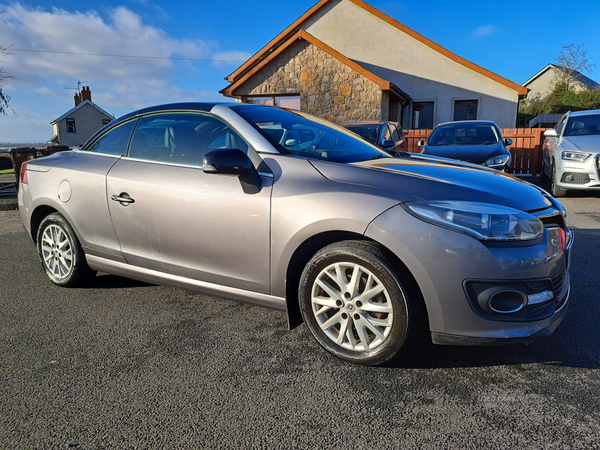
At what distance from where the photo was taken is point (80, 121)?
50.0m

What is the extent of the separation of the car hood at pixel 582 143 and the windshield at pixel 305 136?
6.17 m

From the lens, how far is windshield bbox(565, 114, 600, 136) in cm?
859

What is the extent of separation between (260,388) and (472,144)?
8422 mm

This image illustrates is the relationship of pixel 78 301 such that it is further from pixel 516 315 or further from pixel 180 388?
pixel 516 315

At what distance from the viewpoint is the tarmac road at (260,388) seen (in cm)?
194

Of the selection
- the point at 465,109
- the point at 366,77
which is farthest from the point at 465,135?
the point at 465,109

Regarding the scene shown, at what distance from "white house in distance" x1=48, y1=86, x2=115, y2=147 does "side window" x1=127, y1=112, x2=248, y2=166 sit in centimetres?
5108

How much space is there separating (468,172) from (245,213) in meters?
1.51

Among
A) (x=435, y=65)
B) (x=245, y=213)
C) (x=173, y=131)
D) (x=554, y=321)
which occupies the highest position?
(x=435, y=65)

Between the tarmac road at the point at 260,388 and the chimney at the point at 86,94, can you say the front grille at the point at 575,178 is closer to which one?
the tarmac road at the point at 260,388

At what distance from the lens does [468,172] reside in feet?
9.53

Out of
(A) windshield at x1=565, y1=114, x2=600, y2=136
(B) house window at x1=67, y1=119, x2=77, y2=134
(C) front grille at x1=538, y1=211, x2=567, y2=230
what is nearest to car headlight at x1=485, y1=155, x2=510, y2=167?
(A) windshield at x1=565, y1=114, x2=600, y2=136

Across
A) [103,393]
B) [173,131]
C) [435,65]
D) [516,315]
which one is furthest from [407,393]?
[435,65]

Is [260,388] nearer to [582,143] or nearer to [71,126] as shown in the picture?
[582,143]
